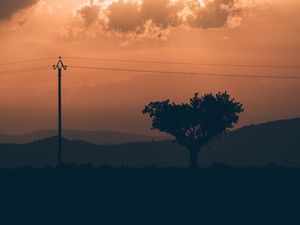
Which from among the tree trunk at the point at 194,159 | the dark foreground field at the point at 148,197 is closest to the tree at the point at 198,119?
the tree trunk at the point at 194,159

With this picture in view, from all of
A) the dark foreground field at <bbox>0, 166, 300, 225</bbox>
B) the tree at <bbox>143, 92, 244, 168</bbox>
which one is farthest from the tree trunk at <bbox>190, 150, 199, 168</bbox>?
the dark foreground field at <bbox>0, 166, 300, 225</bbox>

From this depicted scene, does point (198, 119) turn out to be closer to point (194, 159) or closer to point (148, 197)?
point (194, 159)

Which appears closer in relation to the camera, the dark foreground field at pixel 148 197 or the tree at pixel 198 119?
the dark foreground field at pixel 148 197

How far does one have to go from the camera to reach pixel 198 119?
389ft

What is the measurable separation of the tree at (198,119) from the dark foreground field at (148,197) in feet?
120

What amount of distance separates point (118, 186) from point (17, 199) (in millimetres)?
9640

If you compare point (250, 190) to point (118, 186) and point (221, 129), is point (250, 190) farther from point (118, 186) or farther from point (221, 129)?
point (221, 129)

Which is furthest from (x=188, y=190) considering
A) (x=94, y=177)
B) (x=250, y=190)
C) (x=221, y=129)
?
(x=221, y=129)

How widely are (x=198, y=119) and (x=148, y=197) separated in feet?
169

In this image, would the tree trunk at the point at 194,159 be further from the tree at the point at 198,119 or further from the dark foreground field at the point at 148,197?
the dark foreground field at the point at 148,197

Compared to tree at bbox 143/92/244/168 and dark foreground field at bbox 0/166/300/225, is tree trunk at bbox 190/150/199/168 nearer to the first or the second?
tree at bbox 143/92/244/168

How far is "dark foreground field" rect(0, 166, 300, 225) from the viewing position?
201 ft

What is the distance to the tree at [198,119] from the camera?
388ft

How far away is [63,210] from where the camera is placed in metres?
63.7
